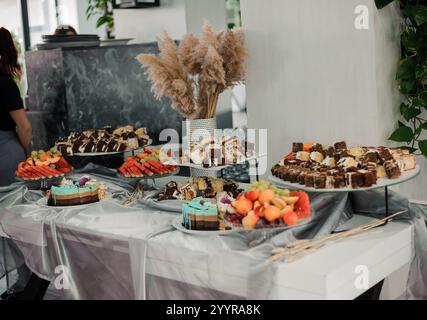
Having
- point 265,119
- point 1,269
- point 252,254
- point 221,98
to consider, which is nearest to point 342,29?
point 265,119

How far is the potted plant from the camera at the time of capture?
2.51 m

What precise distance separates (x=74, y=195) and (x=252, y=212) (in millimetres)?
906

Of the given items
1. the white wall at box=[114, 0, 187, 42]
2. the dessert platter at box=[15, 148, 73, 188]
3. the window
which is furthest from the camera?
the window

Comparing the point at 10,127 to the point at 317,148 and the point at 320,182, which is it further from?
the point at 320,182

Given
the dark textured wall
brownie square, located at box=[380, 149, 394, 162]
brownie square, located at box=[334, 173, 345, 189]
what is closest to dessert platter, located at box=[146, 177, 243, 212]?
brownie square, located at box=[334, 173, 345, 189]

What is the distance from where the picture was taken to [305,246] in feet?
5.76

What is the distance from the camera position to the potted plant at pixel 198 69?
8.23 ft

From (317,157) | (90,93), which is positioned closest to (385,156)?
(317,157)

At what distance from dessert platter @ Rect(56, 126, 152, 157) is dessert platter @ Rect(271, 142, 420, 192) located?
931 millimetres

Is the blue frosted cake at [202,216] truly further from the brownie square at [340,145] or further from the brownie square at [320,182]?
the brownie square at [340,145]

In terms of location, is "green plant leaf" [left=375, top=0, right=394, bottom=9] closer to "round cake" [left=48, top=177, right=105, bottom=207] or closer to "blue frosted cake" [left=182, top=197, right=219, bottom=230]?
"blue frosted cake" [left=182, top=197, right=219, bottom=230]

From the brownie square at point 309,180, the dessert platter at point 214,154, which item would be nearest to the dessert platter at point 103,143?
the dessert platter at point 214,154

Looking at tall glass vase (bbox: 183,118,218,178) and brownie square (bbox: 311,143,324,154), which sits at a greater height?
tall glass vase (bbox: 183,118,218,178)

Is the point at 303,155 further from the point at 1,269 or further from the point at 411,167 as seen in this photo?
the point at 1,269
